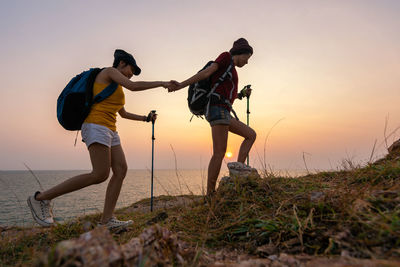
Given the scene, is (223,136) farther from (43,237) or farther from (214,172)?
(43,237)

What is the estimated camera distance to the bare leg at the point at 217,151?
169 inches

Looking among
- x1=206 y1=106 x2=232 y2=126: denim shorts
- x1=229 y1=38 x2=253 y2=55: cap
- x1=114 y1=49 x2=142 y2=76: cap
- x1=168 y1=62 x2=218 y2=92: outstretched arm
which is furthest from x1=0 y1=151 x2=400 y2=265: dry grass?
x1=114 y1=49 x2=142 y2=76: cap

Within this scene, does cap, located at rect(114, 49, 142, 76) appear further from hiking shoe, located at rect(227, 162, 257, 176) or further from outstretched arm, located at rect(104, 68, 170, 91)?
hiking shoe, located at rect(227, 162, 257, 176)

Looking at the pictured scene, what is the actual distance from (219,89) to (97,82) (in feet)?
6.39

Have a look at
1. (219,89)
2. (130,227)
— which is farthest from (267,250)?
(219,89)

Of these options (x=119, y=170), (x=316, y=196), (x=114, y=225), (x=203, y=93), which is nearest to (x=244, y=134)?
(x=203, y=93)

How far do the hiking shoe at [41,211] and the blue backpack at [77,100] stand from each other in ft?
3.88

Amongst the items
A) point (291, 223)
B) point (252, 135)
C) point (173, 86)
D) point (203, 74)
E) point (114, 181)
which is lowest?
point (291, 223)

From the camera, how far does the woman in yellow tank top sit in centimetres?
363

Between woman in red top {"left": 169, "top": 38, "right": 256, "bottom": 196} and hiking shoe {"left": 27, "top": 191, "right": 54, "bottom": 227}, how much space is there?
2456 mm

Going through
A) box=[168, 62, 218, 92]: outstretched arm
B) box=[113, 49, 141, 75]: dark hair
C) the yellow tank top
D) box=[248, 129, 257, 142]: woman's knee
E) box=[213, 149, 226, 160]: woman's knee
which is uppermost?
box=[113, 49, 141, 75]: dark hair

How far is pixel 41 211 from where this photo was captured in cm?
375

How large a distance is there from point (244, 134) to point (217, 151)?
0.70m

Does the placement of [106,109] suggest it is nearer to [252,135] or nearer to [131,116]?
[131,116]
